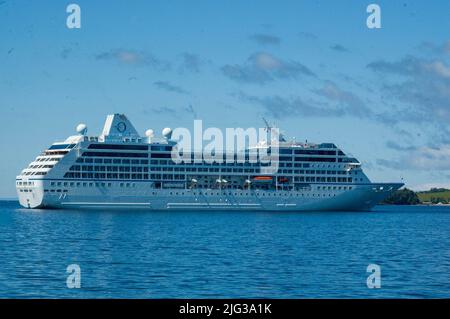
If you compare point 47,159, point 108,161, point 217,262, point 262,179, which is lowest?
point 217,262

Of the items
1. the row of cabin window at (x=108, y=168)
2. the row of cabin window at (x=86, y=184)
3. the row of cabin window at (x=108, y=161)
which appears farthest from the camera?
the row of cabin window at (x=108, y=161)

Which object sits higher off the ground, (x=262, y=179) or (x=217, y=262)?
(x=262, y=179)

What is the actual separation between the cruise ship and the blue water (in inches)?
1087

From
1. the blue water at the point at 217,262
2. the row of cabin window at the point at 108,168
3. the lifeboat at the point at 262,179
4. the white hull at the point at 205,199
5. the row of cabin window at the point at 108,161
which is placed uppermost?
the row of cabin window at the point at 108,161

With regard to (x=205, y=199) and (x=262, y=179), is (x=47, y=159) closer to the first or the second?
(x=205, y=199)

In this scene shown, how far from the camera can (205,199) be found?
85500mm

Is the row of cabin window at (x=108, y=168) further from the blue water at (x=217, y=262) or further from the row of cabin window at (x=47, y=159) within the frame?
the blue water at (x=217, y=262)

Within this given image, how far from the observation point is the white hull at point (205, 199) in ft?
266

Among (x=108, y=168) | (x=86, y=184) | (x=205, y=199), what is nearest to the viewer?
(x=86, y=184)

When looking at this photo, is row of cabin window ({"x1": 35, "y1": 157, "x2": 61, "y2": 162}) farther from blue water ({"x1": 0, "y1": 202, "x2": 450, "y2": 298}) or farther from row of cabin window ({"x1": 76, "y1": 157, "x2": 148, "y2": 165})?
blue water ({"x1": 0, "y1": 202, "x2": 450, "y2": 298})

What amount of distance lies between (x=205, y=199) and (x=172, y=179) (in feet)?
14.4

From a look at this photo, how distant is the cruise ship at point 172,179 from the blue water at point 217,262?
27.6 meters

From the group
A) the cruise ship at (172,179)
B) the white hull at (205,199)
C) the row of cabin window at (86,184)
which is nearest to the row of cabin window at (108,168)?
the cruise ship at (172,179)

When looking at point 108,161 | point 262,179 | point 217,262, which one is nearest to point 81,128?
point 108,161
